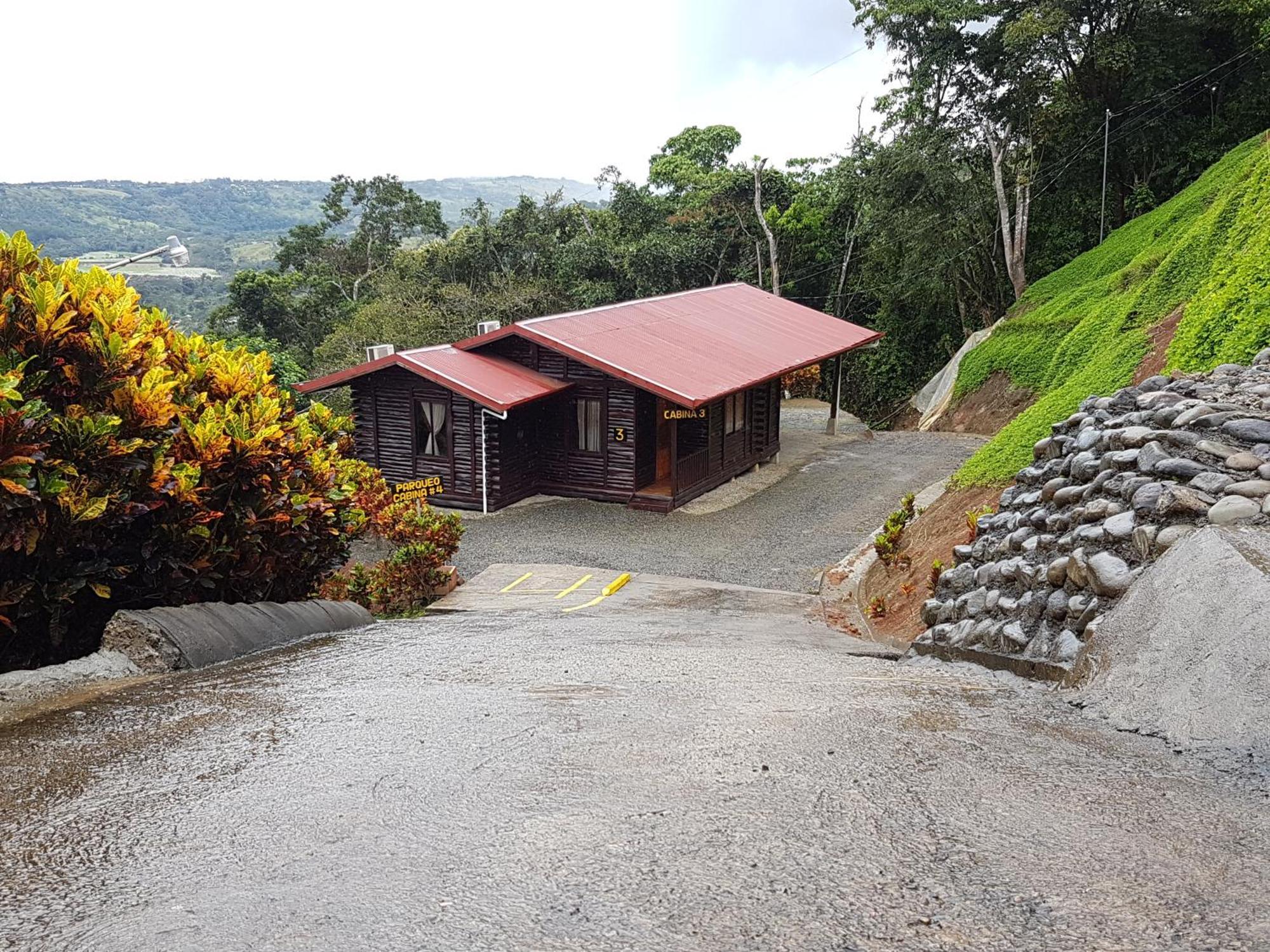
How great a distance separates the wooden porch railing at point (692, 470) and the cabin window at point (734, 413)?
3.98 feet

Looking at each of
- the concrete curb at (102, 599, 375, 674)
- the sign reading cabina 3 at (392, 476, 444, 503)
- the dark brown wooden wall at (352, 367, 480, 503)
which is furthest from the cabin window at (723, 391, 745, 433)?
the concrete curb at (102, 599, 375, 674)

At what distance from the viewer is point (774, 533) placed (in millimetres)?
18281

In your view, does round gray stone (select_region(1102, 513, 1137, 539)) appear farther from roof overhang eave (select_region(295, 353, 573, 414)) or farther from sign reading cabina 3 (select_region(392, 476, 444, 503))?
roof overhang eave (select_region(295, 353, 573, 414))

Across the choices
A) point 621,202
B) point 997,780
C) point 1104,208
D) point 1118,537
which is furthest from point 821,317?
point 997,780

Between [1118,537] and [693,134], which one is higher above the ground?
[693,134]

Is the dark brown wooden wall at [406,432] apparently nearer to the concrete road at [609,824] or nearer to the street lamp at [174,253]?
the street lamp at [174,253]

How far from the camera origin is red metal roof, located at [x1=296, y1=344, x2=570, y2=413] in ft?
61.1

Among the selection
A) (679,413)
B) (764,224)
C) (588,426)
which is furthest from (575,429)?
(764,224)

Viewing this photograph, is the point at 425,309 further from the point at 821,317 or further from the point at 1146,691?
the point at 1146,691

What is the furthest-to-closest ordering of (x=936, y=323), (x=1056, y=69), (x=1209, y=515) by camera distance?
(x=936, y=323) → (x=1056, y=69) → (x=1209, y=515)

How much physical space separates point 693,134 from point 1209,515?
49.2 metres

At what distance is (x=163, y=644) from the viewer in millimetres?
6117

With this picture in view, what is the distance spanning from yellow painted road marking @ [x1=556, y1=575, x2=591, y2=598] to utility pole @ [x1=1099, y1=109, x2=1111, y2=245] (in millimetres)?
21656

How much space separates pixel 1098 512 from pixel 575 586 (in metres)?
8.69
